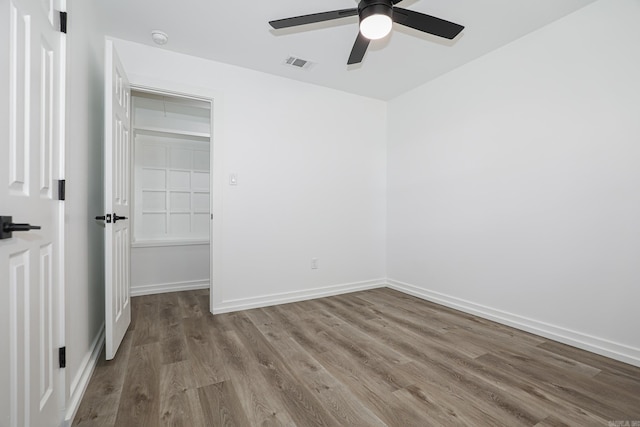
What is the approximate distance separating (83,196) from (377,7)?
204 centimetres

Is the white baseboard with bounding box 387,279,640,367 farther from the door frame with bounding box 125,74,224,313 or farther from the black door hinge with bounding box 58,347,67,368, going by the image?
the black door hinge with bounding box 58,347,67,368

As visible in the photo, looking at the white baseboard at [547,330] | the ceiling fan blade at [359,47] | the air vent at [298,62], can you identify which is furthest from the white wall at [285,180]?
the ceiling fan blade at [359,47]

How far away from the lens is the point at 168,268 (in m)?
3.72

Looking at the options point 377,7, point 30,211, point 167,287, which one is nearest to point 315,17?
point 377,7

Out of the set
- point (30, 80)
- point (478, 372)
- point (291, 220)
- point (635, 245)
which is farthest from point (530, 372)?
point (30, 80)

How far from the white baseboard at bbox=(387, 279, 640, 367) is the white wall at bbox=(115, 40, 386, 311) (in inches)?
39.1

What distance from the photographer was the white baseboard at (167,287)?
3517 millimetres

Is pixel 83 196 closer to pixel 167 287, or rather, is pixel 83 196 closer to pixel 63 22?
pixel 63 22

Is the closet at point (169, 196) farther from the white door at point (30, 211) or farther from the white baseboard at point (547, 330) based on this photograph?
the white baseboard at point (547, 330)

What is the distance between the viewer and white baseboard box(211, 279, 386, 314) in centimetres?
296

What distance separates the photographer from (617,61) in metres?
2.01

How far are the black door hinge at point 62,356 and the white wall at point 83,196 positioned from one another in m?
0.05

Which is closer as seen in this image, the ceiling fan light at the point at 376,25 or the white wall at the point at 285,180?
the ceiling fan light at the point at 376,25

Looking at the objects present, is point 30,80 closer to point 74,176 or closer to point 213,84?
point 74,176
